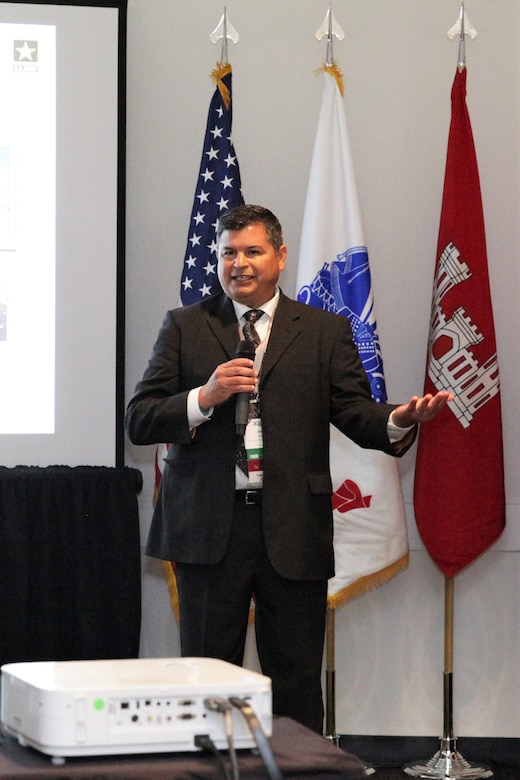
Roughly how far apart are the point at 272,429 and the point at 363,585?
1168mm

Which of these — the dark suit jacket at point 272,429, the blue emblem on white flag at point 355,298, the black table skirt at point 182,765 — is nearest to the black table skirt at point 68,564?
the dark suit jacket at point 272,429

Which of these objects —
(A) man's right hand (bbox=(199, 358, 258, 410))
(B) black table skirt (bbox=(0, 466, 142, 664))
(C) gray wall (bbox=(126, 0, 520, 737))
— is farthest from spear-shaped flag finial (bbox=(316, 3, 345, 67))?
(A) man's right hand (bbox=(199, 358, 258, 410))

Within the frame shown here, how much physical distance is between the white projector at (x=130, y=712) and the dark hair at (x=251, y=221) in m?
1.50

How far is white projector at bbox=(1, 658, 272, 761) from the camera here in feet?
4.11

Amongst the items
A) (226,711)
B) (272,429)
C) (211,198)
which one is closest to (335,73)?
(211,198)

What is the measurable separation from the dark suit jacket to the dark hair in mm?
194

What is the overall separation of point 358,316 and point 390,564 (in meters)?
0.88

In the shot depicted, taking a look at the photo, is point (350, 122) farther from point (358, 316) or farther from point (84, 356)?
point (84, 356)

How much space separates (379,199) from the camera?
12.8 feet

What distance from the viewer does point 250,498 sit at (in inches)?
100

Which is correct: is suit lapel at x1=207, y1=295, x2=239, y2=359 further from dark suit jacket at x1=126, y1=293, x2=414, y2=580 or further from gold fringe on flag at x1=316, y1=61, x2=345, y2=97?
gold fringe on flag at x1=316, y1=61, x2=345, y2=97

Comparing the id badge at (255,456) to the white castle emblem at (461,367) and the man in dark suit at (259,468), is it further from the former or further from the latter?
the white castle emblem at (461,367)

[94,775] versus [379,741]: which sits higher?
[94,775]

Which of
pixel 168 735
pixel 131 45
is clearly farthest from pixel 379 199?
pixel 168 735
